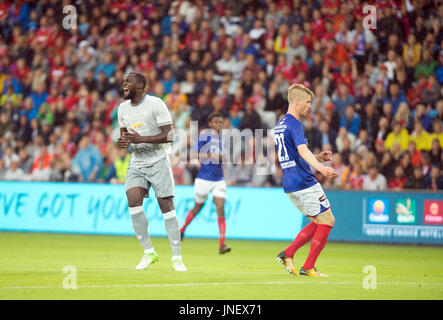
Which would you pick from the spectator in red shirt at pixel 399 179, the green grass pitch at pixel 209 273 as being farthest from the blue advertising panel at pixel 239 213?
the green grass pitch at pixel 209 273

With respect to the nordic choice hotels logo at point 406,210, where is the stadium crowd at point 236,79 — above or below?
above

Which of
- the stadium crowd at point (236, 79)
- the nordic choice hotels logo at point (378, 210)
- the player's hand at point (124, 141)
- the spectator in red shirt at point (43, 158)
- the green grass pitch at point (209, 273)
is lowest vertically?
the green grass pitch at point (209, 273)

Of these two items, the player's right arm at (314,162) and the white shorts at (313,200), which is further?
the white shorts at (313,200)

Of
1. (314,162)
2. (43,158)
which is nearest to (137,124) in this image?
(314,162)

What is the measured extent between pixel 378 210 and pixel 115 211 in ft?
20.6

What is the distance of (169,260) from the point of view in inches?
505

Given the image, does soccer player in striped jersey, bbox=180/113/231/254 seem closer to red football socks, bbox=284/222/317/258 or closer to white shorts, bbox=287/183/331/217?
red football socks, bbox=284/222/317/258

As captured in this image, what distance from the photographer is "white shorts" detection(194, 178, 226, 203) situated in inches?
618

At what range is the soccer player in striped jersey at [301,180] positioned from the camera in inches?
392

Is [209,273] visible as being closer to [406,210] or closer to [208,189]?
[208,189]

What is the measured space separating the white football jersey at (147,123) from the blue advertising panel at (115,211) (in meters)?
8.77

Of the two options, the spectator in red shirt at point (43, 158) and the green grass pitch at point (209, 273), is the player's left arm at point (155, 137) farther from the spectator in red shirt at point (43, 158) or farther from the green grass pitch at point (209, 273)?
the spectator in red shirt at point (43, 158)
